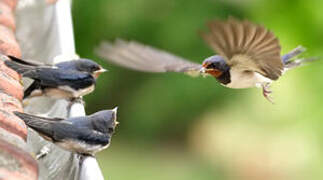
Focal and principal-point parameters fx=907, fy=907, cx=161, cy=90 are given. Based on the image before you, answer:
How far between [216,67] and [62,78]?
65cm

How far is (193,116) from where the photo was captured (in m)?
10.1

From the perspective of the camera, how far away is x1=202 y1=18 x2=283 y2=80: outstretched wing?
3.21 meters

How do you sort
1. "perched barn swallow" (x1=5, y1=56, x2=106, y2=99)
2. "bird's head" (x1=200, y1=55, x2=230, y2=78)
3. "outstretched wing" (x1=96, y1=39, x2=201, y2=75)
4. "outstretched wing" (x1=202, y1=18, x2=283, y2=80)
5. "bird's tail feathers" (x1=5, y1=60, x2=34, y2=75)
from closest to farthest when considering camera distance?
"bird's tail feathers" (x1=5, y1=60, x2=34, y2=75)
"outstretched wing" (x1=202, y1=18, x2=283, y2=80)
"perched barn swallow" (x1=5, y1=56, x2=106, y2=99)
"bird's head" (x1=200, y1=55, x2=230, y2=78)
"outstretched wing" (x1=96, y1=39, x2=201, y2=75)

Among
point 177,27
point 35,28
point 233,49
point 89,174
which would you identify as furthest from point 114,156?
point 89,174

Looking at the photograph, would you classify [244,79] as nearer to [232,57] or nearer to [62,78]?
[232,57]

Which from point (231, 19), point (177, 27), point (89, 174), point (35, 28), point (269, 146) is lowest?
point (89, 174)

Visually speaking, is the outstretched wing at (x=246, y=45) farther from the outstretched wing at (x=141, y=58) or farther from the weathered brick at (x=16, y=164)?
the weathered brick at (x=16, y=164)

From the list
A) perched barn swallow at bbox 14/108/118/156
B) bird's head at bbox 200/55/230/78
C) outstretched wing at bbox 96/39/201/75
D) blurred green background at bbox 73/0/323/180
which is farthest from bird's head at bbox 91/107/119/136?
blurred green background at bbox 73/0/323/180

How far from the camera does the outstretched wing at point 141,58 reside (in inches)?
172

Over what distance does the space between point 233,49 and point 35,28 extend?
3.66ft

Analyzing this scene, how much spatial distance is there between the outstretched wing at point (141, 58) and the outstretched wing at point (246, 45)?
1.91ft

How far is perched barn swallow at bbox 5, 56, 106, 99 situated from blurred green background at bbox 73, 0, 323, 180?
16.4ft

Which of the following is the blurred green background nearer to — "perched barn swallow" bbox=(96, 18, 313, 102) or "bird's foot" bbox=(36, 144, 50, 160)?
"perched barn swallow" bbox=(96, 18, 313, 102)

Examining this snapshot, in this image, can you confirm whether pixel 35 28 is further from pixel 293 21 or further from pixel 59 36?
pixel 293 21
